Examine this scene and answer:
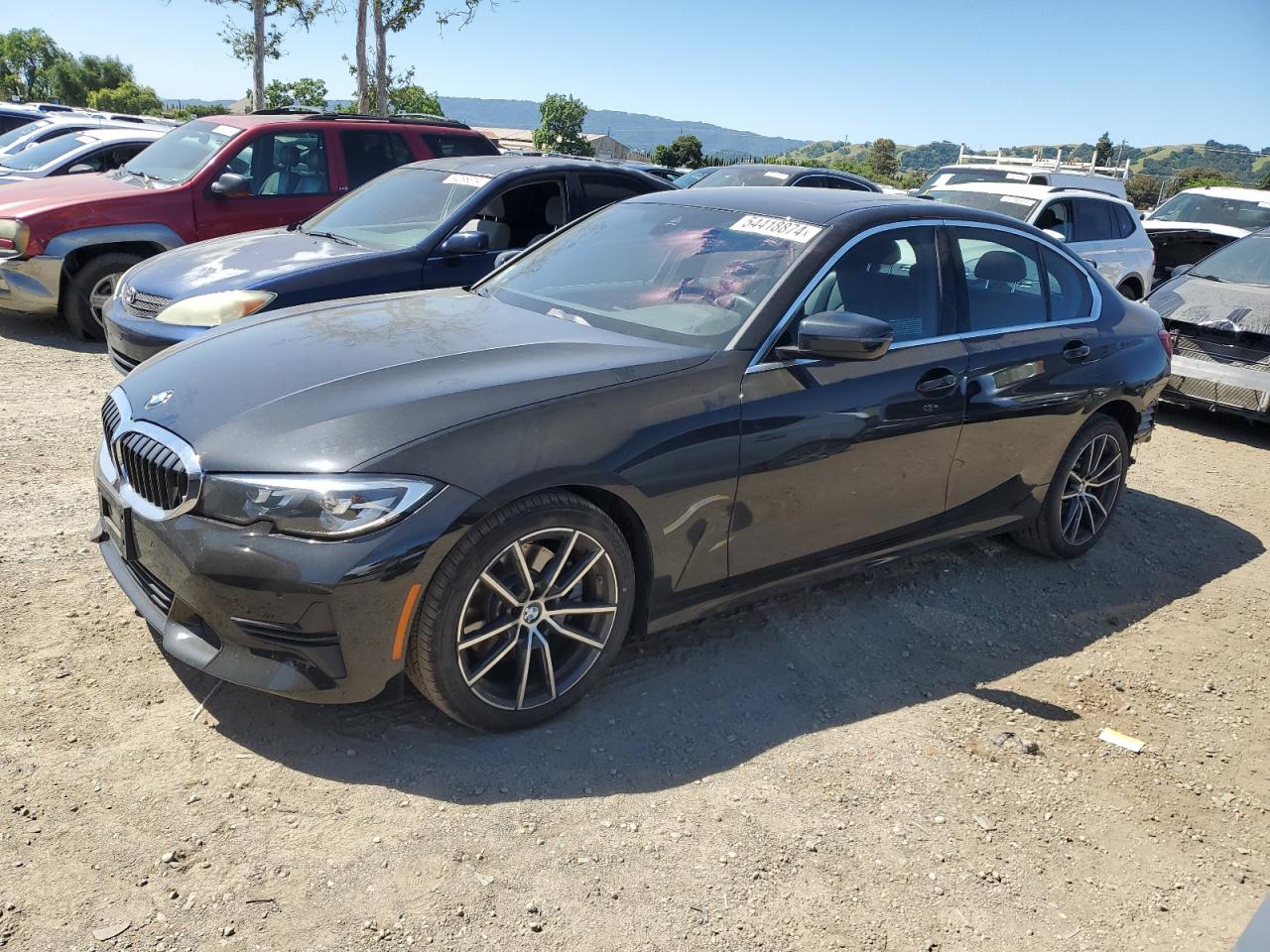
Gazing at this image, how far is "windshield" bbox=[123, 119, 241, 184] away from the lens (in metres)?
8.84

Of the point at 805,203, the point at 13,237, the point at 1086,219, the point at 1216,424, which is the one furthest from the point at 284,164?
the point at 1216,424

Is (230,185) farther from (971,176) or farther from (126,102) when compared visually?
(126,102)

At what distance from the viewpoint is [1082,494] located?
204 inches

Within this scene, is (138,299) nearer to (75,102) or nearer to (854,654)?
(854,654)

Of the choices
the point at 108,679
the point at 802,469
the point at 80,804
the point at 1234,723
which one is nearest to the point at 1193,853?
the point at 1234,723

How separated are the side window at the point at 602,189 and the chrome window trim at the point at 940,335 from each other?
337 centimetres

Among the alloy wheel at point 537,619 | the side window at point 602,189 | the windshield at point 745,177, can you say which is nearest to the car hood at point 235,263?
the side window at point 602,189

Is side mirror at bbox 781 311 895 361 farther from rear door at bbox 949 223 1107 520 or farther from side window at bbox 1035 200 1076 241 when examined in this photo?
side window at bbox 1035 200 1076 241

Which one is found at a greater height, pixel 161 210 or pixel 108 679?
pixel 161 210

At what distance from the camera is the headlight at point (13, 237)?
8.10 m

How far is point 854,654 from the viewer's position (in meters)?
4.10

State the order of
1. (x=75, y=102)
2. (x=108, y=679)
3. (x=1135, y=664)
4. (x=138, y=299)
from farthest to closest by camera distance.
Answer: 1. (x=75, y=102)
2. (x=138, y=299)
3. (x=1135, y=664)
4. (x=108, y=679)

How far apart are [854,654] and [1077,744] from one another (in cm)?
87

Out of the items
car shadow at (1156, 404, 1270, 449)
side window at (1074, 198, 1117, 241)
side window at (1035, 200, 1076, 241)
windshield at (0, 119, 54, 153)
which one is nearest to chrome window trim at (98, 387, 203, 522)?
car shadow at (1156, 404, 1270, 449)
